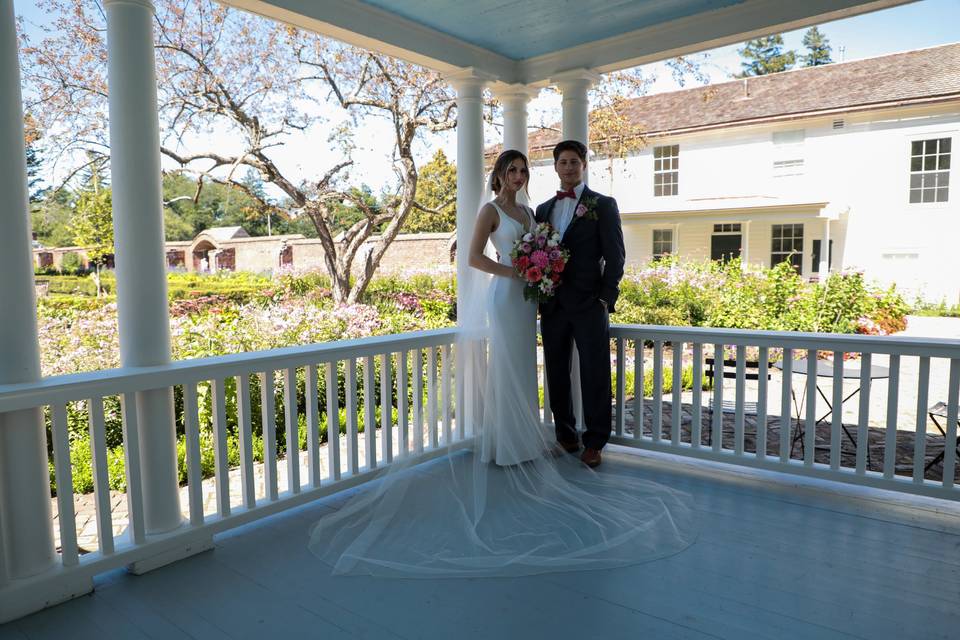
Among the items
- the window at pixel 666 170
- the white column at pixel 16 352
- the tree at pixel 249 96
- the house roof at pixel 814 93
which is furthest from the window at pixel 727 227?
the white column at pixel 16 352

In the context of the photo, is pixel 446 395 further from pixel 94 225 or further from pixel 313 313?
pixel 94 225

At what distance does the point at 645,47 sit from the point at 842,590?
3007 millimetres

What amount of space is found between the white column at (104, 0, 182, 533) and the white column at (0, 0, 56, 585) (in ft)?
1.02

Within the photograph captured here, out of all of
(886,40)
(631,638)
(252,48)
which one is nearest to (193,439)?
(631,638)

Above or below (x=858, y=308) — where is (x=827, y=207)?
above

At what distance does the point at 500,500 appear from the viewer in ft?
10.7

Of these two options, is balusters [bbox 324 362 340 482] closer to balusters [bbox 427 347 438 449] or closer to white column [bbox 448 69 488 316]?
balusters [bbox 427 347 438 449]

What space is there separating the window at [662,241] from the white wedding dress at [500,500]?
40.1 ft

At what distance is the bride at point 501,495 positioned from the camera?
8.75 feet

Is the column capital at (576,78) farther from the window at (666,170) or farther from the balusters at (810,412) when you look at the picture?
the window at (666,170)

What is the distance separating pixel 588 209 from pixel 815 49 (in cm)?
2971

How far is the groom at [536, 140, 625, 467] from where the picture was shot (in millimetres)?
3693

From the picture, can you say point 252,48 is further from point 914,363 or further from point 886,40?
point 886,40

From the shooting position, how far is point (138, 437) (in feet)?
8.38
